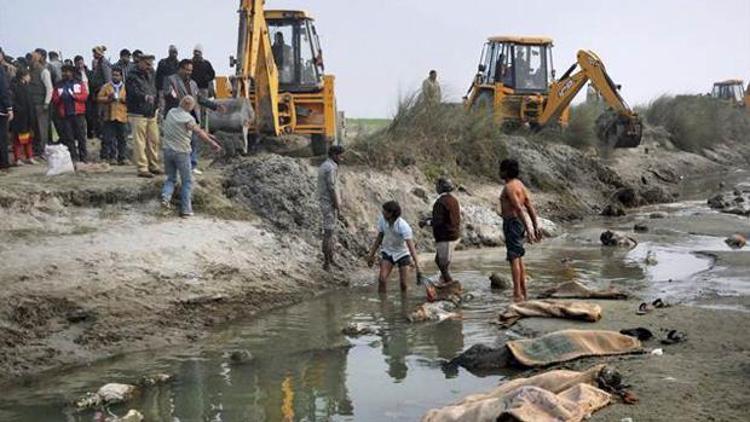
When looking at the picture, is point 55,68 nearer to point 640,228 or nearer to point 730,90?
point 640,228

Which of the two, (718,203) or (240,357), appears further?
(718,203)

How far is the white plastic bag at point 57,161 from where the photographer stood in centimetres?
1361

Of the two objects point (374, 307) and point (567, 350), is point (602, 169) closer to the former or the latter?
point (374, 307)

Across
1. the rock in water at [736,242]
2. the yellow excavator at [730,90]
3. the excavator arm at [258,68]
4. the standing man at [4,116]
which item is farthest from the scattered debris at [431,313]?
the yellow excavator at [730,90]

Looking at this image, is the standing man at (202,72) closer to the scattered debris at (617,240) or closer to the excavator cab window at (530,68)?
the scattered debris at (617,240)

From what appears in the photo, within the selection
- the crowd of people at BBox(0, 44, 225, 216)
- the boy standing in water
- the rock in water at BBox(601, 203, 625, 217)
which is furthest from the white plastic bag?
the rock in water at BBox(601, 203, 625, 217)

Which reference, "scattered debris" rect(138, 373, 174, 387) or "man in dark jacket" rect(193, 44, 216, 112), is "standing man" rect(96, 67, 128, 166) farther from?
"scattered debris" rect(138, 373, 174, 387)

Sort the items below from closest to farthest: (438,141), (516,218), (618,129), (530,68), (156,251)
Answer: (516,218) → (156,251) → (438,141) → (530,68) → (618,129)

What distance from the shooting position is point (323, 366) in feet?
28.9

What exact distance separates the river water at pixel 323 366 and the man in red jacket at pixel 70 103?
614 cm

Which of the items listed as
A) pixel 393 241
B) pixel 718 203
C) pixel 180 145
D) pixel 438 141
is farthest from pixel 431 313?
pixel 718 203

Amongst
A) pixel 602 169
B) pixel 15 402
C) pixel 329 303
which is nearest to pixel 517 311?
pixel 329 303

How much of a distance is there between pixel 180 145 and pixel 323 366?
4.97m

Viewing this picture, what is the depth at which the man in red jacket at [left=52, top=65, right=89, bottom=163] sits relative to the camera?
49.2ft
